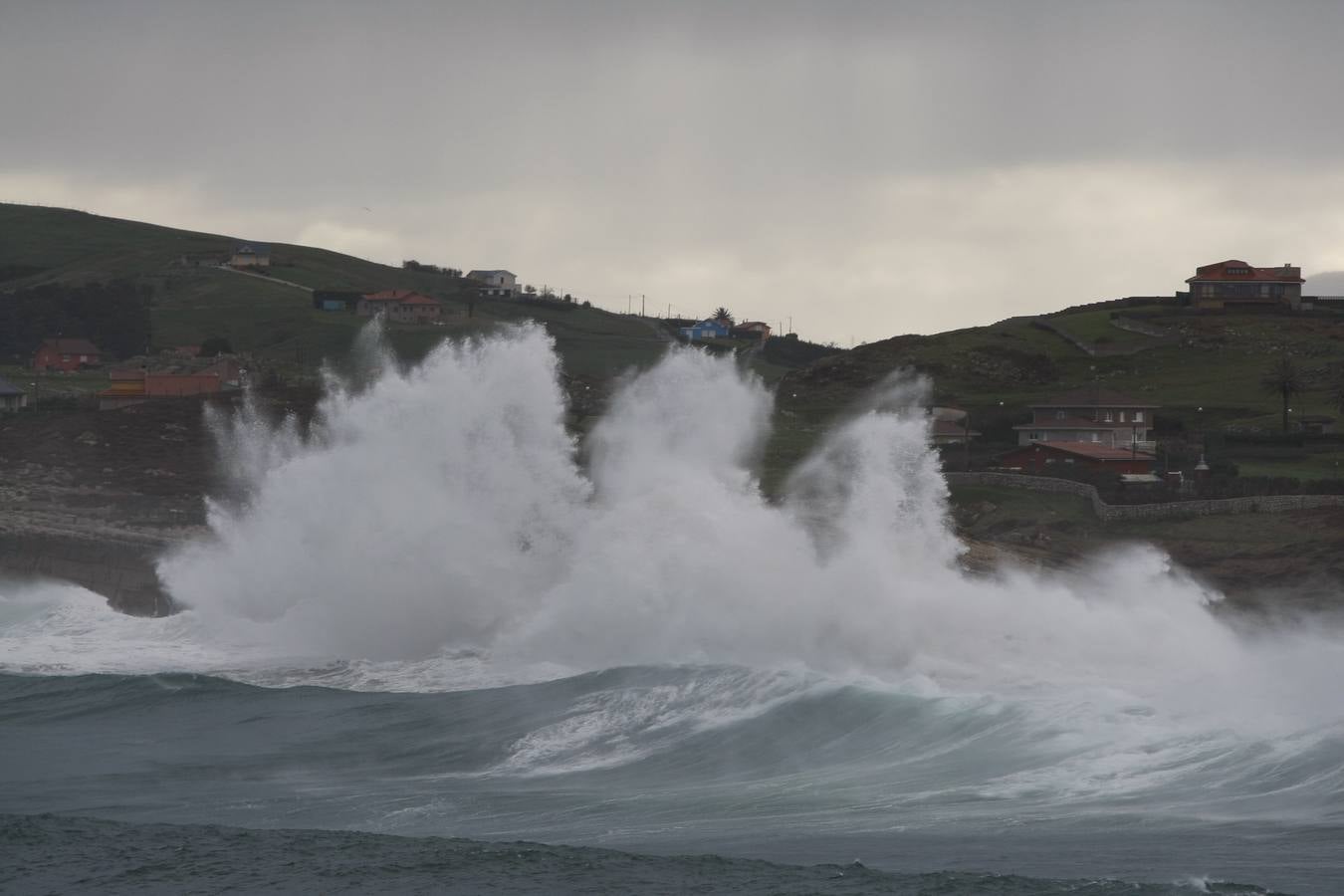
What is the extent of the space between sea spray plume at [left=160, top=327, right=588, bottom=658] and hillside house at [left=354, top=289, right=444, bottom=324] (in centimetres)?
9561

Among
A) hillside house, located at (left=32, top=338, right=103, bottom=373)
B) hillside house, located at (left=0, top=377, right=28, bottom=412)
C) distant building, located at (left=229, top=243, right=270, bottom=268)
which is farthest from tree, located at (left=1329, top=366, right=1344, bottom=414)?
distant building, located at (left=229, top=243, right=270, bottom=268)

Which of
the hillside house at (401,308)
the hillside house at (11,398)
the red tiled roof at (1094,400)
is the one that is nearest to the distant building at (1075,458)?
the red tiled roof at (1094,400)

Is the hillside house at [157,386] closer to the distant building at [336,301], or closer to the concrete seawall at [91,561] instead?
the concrete seawall at [91,561]

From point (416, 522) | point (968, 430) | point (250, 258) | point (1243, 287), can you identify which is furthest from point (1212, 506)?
point (250, 258)

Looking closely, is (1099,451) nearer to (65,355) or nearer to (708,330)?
(65,355)

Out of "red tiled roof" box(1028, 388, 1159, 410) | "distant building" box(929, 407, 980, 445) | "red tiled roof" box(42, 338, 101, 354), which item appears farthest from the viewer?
"red tiled roof" box(42, 338, 101, 354)

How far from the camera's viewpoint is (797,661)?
34094 mm

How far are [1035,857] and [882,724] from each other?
7.98 metres

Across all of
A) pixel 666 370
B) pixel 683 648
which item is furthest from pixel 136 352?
pixel 683 648

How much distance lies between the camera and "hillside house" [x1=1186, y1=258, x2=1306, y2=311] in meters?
127

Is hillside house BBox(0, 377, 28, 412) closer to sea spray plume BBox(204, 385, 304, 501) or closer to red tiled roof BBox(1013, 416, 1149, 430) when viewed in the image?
sea spray plume BBox(204, 385, 304, 501)

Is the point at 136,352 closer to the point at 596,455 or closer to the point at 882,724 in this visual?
the point at 596,455

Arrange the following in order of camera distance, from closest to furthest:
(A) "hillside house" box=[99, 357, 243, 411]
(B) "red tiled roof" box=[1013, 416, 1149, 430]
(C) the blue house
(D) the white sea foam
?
1. (D) the white sea foam
2. (B) "red tiled roof" box=[1013, 416, 1149, 430]
3. (A) "hillside house" box=[99, 357, 243, 411]
4. (C) the blue house

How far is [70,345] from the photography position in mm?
119000
